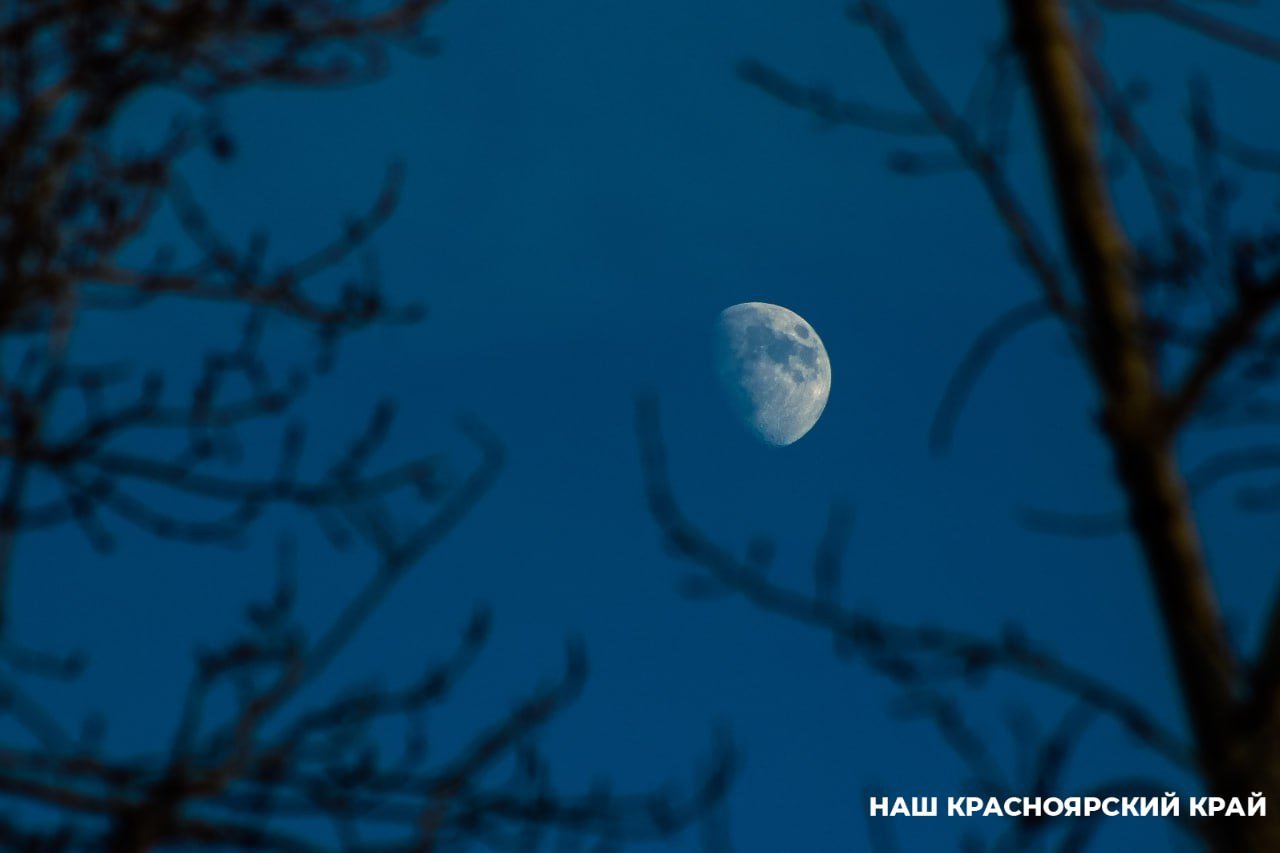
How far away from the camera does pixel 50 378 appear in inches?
115

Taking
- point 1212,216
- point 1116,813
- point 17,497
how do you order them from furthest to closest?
point 17,497 < point 1116,813 < point 1212,216

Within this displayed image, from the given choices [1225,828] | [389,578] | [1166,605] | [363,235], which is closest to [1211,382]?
[1166,605]

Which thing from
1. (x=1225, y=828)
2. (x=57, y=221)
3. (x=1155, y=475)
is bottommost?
(x=1225, y=828)

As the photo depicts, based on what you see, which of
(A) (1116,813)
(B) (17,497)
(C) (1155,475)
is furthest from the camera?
(B) (17,497)

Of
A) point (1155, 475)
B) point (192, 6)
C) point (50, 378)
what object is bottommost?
point (1155, 475)

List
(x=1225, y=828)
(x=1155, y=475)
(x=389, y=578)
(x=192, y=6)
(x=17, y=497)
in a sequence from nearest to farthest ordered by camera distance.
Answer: (x=1225, y=828) → (x=1155, y=475) → (x=17, y=497) → (x=389, y=578) → (x=192, y=6)

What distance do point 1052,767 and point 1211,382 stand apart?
0.68 meters

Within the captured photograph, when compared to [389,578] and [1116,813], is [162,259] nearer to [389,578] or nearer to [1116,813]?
[389,578]

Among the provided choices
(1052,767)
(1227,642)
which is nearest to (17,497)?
(1052,767)

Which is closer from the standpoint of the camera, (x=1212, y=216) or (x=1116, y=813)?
(x=1212, y=216)

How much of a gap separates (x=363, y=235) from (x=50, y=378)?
910 mm

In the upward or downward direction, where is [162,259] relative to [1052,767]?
upward

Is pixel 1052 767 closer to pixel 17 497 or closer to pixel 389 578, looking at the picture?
pixel 389 578

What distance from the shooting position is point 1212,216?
216cm
